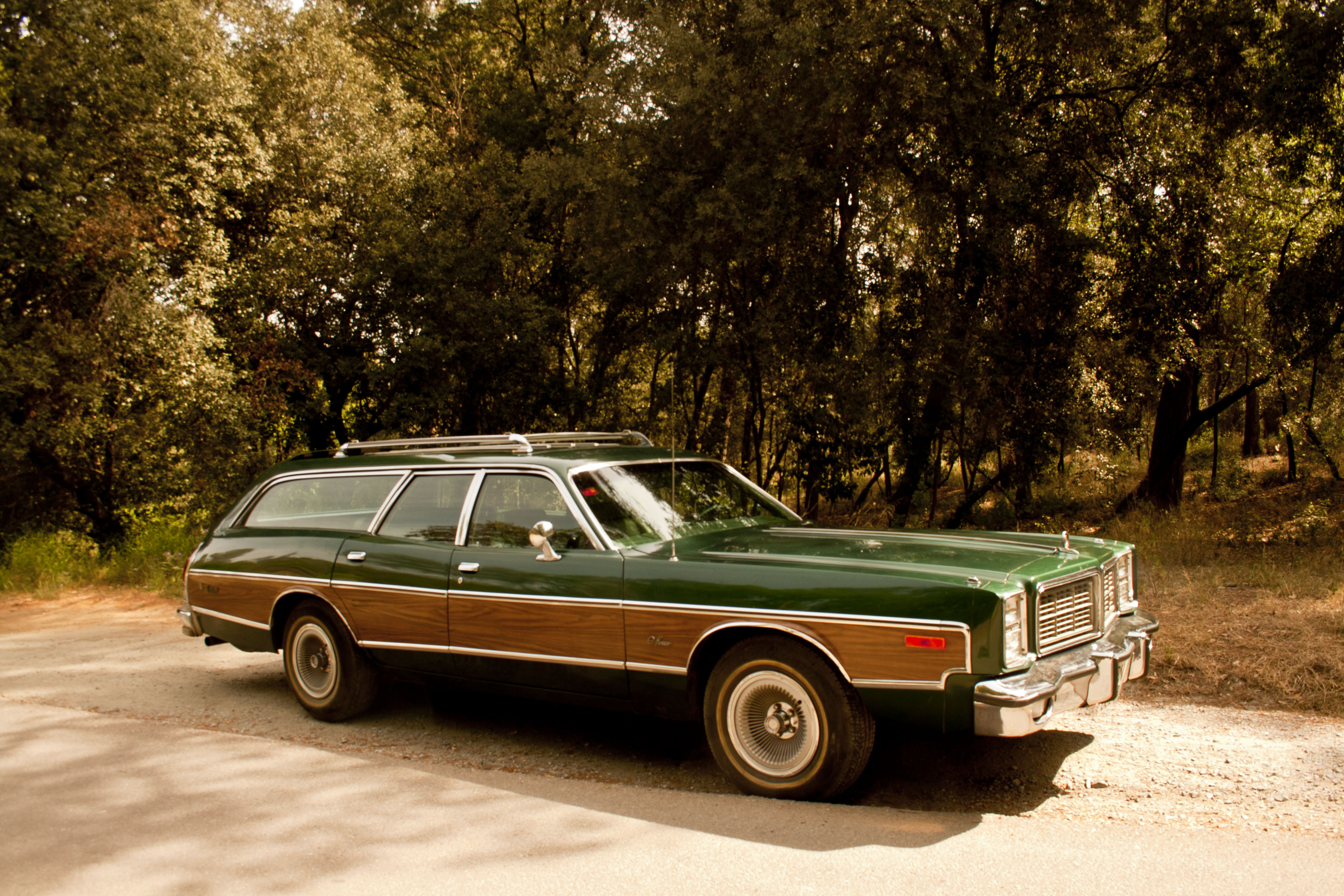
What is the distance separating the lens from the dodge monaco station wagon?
420cm

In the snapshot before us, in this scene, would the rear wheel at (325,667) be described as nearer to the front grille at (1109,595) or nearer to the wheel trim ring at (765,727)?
the wheel trim ring at (765,727)

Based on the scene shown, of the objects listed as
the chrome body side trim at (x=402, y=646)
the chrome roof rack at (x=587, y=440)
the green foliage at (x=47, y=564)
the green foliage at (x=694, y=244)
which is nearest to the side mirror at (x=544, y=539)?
the chrome body side trim at (x=402, y=646)

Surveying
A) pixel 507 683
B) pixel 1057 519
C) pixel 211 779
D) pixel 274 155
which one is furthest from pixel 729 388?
pixel 211 779

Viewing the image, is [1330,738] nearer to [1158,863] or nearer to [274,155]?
[1158,863]

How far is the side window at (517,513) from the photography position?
17.6 ft

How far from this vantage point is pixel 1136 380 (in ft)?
38.1

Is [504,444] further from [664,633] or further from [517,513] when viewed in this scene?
[664,633]

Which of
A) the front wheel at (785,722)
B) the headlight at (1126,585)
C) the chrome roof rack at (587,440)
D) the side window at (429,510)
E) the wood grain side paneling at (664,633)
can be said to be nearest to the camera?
the front wheel at (785,722)

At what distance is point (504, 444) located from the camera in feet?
20.9

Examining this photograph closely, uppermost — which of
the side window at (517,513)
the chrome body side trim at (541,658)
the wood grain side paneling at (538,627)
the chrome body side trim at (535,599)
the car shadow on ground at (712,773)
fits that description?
the side window at (517,513)

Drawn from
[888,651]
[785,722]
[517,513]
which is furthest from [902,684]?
[517,513]

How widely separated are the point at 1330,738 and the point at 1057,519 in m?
9.45

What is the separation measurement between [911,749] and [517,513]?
8.26 feet

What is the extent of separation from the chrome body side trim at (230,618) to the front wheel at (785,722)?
11.2 ft
